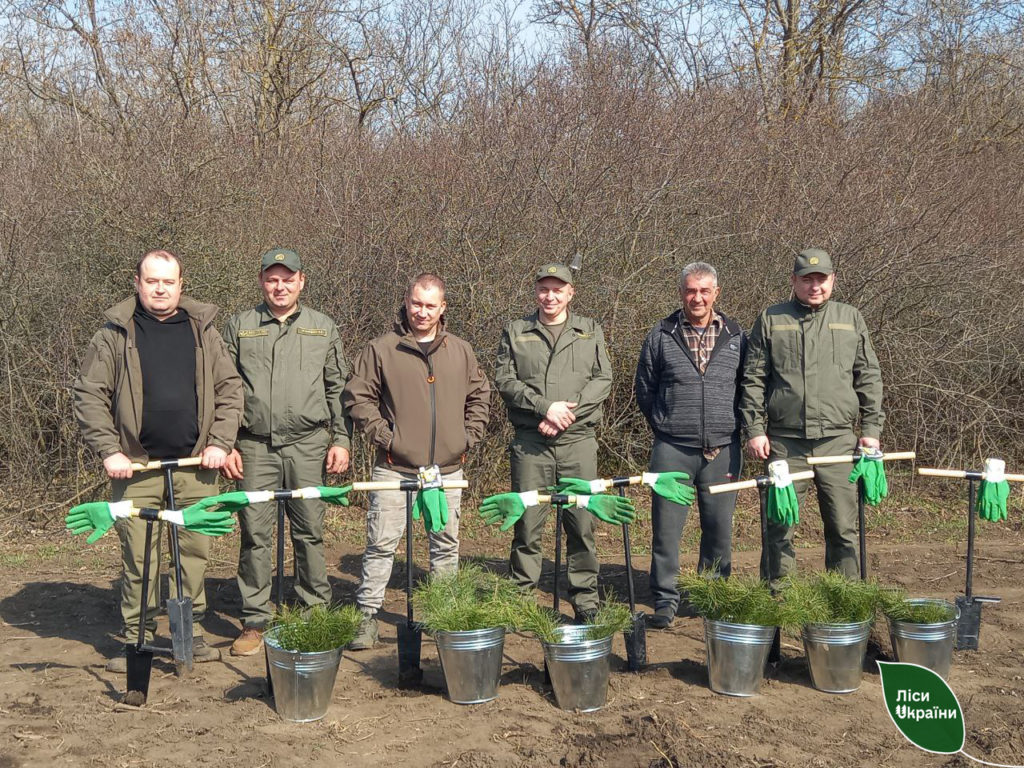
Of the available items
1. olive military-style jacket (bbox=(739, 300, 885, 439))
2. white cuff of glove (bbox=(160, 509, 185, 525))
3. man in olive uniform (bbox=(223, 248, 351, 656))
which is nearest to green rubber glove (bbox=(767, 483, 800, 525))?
olive military-style jacket (bbox=(739, 300, 885, 439))

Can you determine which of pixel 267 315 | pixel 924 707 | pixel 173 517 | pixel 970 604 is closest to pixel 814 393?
pixel 970 604

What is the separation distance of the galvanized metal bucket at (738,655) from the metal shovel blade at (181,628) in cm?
233

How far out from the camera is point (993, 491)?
15.5 ft

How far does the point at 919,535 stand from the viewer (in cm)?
773

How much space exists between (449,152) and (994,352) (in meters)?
5.56

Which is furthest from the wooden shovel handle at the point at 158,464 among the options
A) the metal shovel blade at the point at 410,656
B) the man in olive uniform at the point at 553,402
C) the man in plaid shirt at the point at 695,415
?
the man in plaid shirt at the point at 695,415

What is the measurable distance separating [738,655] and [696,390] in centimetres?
154

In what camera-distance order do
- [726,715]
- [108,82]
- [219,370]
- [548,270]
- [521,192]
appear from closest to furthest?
[726,715], [219,370], [548,270], [521,192], [108,82]

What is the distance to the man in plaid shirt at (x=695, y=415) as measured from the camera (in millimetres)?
5230

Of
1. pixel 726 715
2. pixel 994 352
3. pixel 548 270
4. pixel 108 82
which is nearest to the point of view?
pixel 726 715

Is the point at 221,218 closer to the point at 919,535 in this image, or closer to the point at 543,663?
the point at 543,663

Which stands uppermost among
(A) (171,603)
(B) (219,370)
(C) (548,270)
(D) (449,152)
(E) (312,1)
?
(E) (312,1)

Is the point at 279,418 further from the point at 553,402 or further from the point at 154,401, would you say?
the point at 553,402

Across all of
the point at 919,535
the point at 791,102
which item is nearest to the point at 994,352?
the point at 919,535
